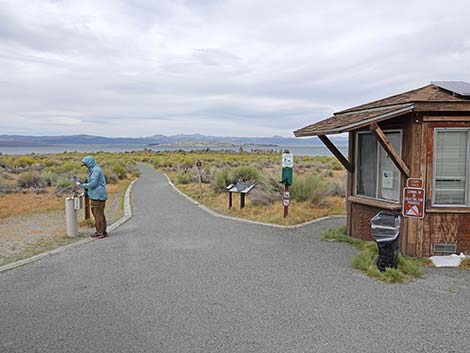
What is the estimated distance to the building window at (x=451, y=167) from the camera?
6.66m

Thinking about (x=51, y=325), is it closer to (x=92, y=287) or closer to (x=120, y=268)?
(x=92, y=287)

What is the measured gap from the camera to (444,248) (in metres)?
6.72

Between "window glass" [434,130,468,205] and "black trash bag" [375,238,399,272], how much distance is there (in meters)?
1.48

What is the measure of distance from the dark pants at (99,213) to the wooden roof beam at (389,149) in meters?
5.62

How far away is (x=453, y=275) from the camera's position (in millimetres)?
5969

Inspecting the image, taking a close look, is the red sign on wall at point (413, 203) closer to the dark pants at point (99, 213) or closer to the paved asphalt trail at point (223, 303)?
the paved asphalt trail at point (223, 303)

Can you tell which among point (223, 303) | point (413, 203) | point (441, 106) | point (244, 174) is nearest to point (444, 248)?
point (413, 203)

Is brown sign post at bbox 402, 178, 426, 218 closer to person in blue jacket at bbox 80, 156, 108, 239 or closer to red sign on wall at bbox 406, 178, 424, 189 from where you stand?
red sign on wall at bbox 406, 178, 424, 189

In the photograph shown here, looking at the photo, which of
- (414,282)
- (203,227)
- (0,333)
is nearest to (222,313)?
(0,333)

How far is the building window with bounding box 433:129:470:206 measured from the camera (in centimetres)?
666

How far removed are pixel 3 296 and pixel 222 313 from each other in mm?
2917

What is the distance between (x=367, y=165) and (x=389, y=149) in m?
1.60

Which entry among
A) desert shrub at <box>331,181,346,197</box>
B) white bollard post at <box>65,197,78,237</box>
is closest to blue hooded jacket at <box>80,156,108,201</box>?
white bollard post at <box>65,197,78,237</box>

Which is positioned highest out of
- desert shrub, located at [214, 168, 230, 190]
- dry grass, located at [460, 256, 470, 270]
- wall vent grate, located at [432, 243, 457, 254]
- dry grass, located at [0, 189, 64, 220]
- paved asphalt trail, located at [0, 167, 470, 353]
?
desert shrub, located at [214, 168, 230, 190]
